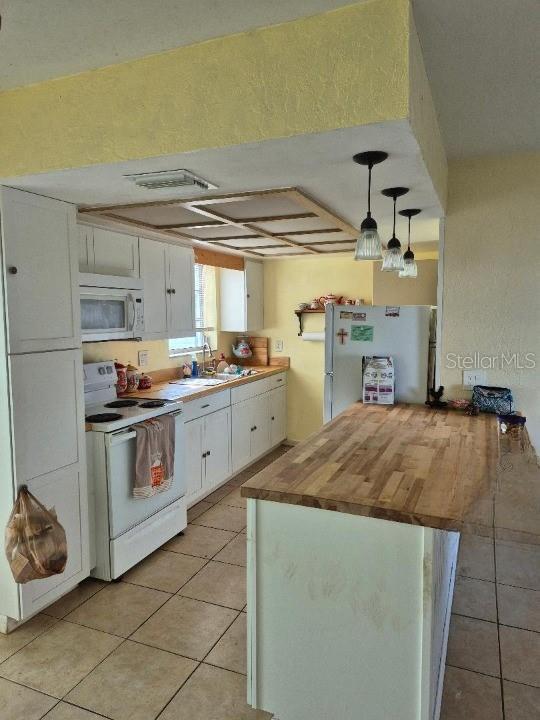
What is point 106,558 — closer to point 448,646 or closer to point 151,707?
point 151,707

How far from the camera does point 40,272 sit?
7.66ft

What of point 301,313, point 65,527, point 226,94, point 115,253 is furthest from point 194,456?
point 226,94

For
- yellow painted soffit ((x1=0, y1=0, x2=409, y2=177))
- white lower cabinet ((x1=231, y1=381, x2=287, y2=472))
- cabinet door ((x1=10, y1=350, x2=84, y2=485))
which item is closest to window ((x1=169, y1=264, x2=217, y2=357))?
white lower cabinet ((x1=231, y1=381, x2=287, y2=472))

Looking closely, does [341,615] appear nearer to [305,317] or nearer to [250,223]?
[250,223]

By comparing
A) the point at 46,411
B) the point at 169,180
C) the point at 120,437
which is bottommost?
the point at 120,437

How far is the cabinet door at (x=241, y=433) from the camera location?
14.1 ft

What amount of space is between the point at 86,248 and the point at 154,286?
28.0 inches

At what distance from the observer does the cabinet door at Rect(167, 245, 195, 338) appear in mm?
3777

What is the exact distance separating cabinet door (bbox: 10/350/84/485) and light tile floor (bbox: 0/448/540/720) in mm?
776

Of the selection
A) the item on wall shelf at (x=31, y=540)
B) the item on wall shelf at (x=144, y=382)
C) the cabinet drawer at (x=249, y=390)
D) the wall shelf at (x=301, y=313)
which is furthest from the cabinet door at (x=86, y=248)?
the wall shelf at (x=301, y=313)

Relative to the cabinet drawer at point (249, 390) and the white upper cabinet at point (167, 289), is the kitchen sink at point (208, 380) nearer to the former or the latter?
the cabinet drawer at point (249, 390)

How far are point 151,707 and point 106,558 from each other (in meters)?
0.99

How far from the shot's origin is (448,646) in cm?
220

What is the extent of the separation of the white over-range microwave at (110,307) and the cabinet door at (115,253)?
0.09 m
